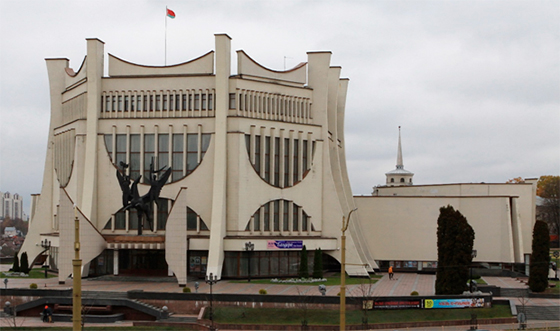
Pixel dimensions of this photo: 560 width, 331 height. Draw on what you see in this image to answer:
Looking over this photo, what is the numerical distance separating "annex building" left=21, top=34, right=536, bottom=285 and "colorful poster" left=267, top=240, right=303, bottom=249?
0.10 meters

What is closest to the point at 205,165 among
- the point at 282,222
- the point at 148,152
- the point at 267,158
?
the point at 148,152

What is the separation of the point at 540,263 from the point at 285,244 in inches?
769

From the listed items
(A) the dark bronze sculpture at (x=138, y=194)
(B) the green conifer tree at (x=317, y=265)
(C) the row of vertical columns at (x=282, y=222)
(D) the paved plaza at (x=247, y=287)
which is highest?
(A) the dark bronze sculpture at (x=138, y=194)

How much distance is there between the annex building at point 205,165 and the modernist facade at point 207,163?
87 mm

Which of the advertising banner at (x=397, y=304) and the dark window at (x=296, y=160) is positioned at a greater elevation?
the dark window at (x=296, y=160)

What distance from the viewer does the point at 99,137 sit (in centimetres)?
5762

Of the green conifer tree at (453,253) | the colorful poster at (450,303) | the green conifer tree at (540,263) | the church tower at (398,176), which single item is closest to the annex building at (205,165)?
the green conifer tree at (453,253)

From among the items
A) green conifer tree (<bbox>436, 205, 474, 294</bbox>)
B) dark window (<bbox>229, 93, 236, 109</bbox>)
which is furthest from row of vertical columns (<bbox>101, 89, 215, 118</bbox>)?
green conifer tree (<bbox>436, 205, 474, 294</bbox>)

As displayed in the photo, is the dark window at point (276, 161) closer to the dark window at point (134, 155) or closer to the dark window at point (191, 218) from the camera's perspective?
the dark window at point (191, 218)

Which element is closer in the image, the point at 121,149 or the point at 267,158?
the point at 121,149

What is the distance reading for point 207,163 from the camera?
5622cm

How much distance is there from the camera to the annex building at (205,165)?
55125 millimetres

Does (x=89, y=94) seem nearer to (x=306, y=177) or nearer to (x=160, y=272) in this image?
(x=160, y=272)

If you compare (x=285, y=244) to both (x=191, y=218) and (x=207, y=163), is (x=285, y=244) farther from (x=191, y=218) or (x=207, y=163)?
(x=207, y=163)
